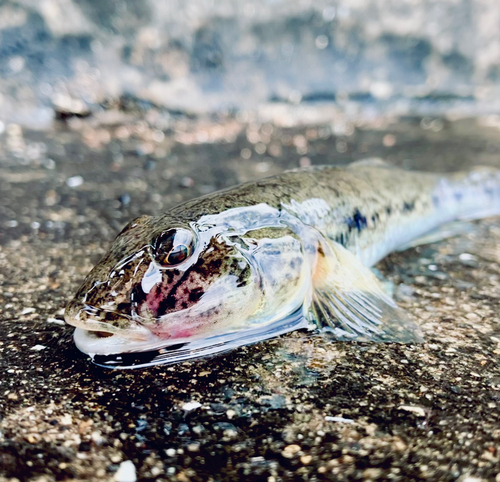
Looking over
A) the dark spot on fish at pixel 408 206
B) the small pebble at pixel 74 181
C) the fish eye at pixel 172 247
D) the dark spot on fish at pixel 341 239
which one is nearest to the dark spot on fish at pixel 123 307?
the fish eye at pixel 172 247

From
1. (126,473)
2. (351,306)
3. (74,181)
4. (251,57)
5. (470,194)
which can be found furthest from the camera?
(251,57)

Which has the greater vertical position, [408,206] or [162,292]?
[408,206]

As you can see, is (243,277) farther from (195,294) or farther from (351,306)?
(351,306)

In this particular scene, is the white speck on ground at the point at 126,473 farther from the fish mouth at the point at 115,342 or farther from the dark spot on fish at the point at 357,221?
the dark spot on fish at the point at 357,221

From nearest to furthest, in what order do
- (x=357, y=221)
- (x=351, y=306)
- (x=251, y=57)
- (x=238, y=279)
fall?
(x=238, y=279) → (x=351, y=306) → (x=357, y=221) → (x=251, y=57)

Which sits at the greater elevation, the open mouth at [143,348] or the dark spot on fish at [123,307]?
the dark spot on fish at [123,307]

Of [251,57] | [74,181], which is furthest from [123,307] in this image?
[251,57]

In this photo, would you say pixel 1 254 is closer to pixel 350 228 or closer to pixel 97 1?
pixel 350 228
